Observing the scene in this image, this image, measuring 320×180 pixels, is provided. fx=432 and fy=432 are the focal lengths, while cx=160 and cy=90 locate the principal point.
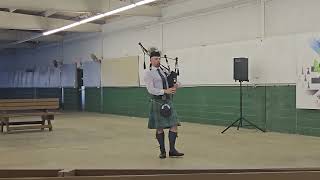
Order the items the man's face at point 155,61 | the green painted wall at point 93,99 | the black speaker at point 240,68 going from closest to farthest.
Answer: the man's face at point 155,61 → the black speaker at point 240,68 → the green painted wall at point 93,99

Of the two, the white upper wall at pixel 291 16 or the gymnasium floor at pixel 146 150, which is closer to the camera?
the gymnasium floor at pixel 146 150

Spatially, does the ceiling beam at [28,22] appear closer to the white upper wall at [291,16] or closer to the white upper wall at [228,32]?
the white upper wall at [228,32]

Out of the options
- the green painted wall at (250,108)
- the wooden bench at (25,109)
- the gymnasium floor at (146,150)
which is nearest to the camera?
the gymnasium floor at (146,150)

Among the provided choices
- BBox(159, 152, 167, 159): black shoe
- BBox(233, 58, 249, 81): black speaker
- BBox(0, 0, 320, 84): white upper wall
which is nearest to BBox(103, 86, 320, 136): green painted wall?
BBox(0, 0, 320, 84): white upper wall

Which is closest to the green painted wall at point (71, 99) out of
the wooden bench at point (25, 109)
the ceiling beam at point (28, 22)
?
the ceiling beam at point (28, 22)

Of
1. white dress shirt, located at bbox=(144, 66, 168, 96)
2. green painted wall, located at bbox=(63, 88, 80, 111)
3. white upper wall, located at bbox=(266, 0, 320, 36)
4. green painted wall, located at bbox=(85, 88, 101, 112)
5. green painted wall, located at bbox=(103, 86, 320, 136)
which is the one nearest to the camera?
white dress shirt, located at bbox=(144, 66, 168, 96)

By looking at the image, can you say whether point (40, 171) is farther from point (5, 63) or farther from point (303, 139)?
point (5, 63)

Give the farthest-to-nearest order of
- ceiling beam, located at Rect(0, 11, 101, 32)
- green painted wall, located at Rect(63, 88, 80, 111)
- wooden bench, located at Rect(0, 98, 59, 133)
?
1. green painted wall, located at Rect(63, 88, 80, 111)
2. ceiling beam, located at Rect(0, 11, 101, 32)
3. wooden bench, located at Rect(0, 98, 59, 133)

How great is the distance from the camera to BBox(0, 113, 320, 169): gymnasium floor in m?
5.39

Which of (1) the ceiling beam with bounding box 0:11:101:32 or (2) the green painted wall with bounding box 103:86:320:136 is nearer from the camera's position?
(2) the green painted wall with bounding box 103:86:320:136

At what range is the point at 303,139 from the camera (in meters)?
7.98

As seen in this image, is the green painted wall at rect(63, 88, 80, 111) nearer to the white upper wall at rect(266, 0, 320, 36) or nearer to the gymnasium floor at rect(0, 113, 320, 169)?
the gymnasium floor at rect(0, 113, 320, 169)

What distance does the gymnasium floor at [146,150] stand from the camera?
5.39m

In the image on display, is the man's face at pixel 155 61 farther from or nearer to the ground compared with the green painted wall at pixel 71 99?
farther from the ground
